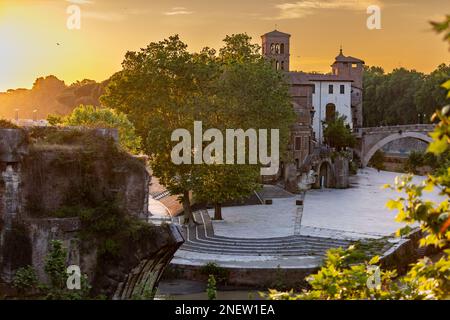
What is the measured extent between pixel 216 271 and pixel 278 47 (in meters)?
43.5

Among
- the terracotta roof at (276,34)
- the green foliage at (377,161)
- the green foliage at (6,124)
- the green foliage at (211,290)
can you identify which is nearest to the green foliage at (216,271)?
the green foliage at (211,290)

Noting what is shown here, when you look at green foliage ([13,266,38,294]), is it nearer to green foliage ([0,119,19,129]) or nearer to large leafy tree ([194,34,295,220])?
green foliage ([0,119,19,129])

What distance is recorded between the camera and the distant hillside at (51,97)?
290 ft

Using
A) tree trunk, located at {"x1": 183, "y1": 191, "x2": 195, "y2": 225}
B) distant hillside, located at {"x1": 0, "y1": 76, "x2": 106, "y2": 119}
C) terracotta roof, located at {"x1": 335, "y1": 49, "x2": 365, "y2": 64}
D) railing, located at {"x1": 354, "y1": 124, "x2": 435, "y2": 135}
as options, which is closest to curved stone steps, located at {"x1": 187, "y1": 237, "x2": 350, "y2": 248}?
tree trunk, located at {"x1": 183, "y1": 191, "x2": 195, "y2": 225}

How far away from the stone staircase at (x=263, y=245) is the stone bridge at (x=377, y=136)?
39254 mm

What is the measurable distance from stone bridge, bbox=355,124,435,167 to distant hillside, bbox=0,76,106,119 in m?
31.9

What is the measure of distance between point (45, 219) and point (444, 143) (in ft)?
35.5

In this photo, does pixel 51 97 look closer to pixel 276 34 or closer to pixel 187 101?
pixel 276 34

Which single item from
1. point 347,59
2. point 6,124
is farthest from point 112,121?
point 347,59

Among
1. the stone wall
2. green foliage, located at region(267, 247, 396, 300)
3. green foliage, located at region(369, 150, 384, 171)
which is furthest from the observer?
green foliage, located at region(369, 150, 384, 171)

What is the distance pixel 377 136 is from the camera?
7212 cm

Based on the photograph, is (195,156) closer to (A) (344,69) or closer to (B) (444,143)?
(B) (444,143)

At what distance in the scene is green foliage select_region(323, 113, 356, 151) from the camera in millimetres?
66688
